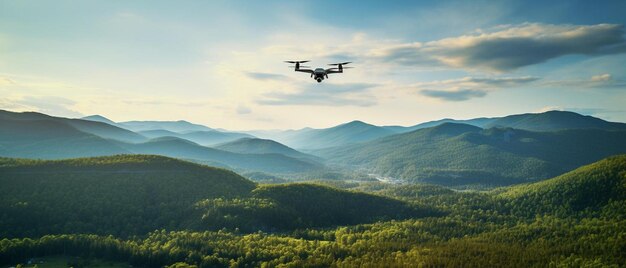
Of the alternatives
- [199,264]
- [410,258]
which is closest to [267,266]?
[199,264]

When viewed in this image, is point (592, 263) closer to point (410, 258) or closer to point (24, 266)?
point (410, 258)

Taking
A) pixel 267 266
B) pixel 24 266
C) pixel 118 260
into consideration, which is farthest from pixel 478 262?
pixel 24 266

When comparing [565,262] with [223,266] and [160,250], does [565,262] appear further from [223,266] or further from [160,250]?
[160,250]

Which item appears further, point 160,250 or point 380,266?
point 160,250

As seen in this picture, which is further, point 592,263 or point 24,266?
point 592,263

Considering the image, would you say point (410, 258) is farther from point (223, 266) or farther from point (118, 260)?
point (118, 260)

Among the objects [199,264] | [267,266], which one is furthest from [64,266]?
[267,266]

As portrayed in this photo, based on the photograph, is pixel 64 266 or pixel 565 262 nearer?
pixel 64 266
